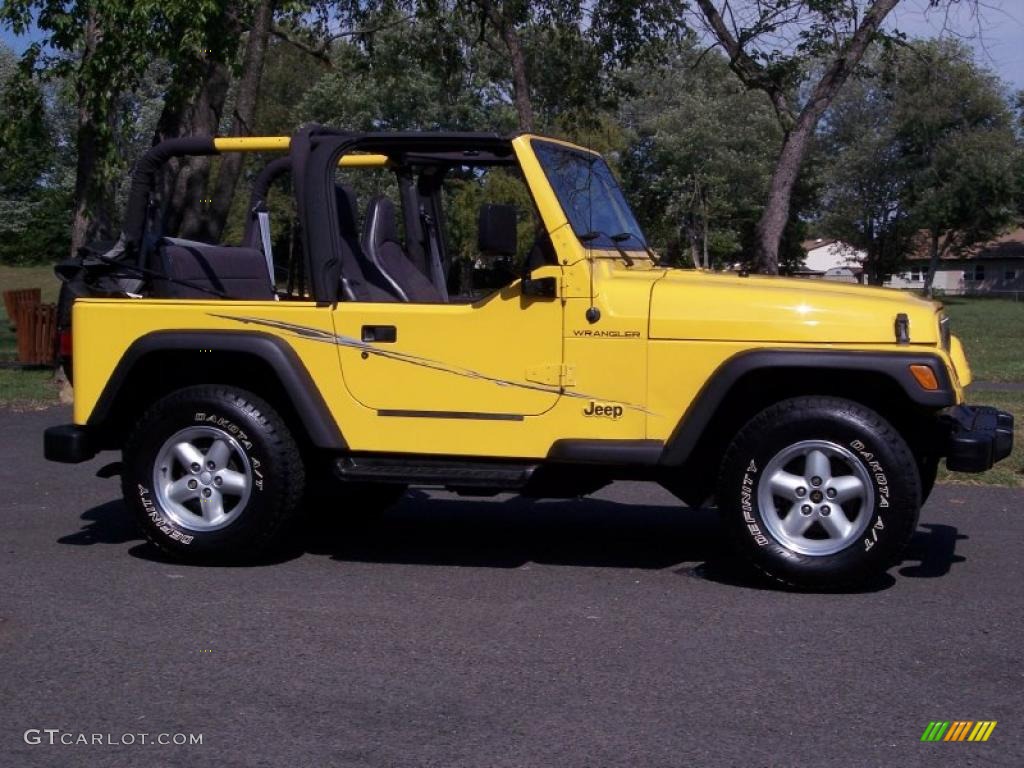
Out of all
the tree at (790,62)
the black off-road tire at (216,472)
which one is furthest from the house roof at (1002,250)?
the black off-road tire at (216,472)

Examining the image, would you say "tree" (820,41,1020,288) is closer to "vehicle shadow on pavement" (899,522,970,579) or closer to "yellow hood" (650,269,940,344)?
"vehicle shadow on pavement" (899,522,970,579)

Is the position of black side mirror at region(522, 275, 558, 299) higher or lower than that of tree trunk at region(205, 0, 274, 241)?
lower

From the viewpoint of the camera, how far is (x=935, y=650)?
17.6 feet

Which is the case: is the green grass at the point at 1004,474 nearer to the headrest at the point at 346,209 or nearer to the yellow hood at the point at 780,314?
the yellow hood at the point at 780,314

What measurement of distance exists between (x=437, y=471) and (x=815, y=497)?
Answer: 176 centimetres

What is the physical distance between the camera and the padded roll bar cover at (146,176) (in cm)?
724

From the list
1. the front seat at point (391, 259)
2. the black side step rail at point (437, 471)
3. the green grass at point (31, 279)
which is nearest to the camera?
the black side step rail at point (437, 471)

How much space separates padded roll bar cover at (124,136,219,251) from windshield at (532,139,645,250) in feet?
5.99

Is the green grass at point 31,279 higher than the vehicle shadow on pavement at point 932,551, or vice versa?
the green grass at point 31,279

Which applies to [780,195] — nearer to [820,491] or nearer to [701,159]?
[820,491]

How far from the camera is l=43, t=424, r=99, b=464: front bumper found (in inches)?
272

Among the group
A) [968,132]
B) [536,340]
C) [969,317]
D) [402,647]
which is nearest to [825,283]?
[536,340]

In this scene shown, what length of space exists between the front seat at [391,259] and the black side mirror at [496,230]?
0.79 meters

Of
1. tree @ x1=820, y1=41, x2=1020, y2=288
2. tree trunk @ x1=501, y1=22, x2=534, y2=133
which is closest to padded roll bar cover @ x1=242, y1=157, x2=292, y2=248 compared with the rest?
tree trunk @ x1=501, y1=22, x2=534, y2=133
